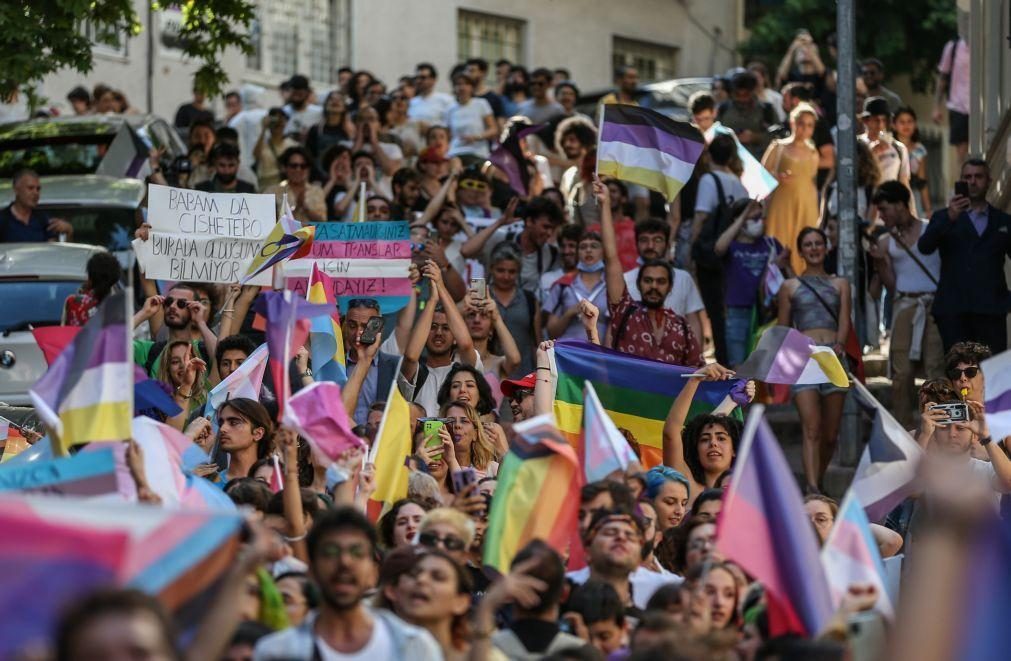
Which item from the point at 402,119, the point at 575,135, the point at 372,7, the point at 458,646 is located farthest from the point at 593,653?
the point at 372,7

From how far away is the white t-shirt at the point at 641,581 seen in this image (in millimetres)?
8375

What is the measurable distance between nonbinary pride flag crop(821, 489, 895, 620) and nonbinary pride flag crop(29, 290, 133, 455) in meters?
2.71

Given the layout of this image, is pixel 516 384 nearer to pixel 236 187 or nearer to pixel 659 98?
pixel 236 187

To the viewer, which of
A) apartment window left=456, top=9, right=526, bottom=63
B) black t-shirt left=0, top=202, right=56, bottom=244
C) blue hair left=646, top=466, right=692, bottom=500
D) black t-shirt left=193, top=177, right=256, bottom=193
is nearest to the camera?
blue hair left=646, top=466, right=692, bottom=500

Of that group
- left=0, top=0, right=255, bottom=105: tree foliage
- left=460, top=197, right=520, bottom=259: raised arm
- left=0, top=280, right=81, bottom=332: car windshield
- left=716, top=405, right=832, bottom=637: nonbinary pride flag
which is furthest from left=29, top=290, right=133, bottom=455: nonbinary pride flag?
left=460, top=197, right=520, bottom=259: raised arm

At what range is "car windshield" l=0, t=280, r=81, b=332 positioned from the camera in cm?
1352

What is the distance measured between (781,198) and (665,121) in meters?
3.17

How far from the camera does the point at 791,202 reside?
1659cm

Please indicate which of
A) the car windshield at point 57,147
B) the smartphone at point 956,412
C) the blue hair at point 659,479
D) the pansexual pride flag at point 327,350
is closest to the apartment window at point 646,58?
the car windshield at point 57,147

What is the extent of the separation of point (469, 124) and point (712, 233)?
548 centimetres

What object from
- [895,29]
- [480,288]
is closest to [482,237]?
[480,288]

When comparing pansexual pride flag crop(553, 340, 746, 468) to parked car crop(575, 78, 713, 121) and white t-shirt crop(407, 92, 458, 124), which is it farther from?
parked car crop(575, 78, 713, 121)

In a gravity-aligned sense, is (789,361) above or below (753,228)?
below

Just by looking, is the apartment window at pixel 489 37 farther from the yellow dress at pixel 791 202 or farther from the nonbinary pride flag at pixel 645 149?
the nonbinary pride flag at pixel 645 149
